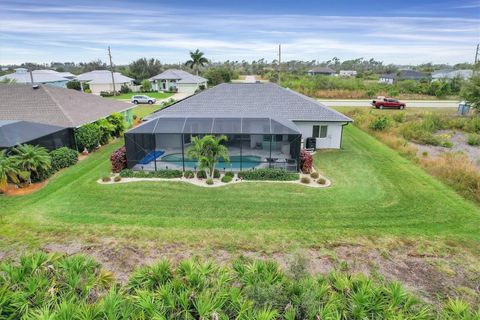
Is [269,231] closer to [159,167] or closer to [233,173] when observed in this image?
[233,173]

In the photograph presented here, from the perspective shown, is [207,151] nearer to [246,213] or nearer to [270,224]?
[246,213]

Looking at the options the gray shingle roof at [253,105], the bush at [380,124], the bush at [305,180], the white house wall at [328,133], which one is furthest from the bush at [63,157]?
the bush at [380,124]

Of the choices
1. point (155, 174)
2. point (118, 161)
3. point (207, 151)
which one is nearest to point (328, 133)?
point (207, 151)

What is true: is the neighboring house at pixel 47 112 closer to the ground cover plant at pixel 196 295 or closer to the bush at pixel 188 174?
the bush at pixel 188 174

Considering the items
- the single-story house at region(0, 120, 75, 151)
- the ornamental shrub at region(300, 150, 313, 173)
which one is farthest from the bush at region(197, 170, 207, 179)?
the single-story house at region(0, 120, 75, 151)

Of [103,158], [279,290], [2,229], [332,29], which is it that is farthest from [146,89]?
[279,290]
